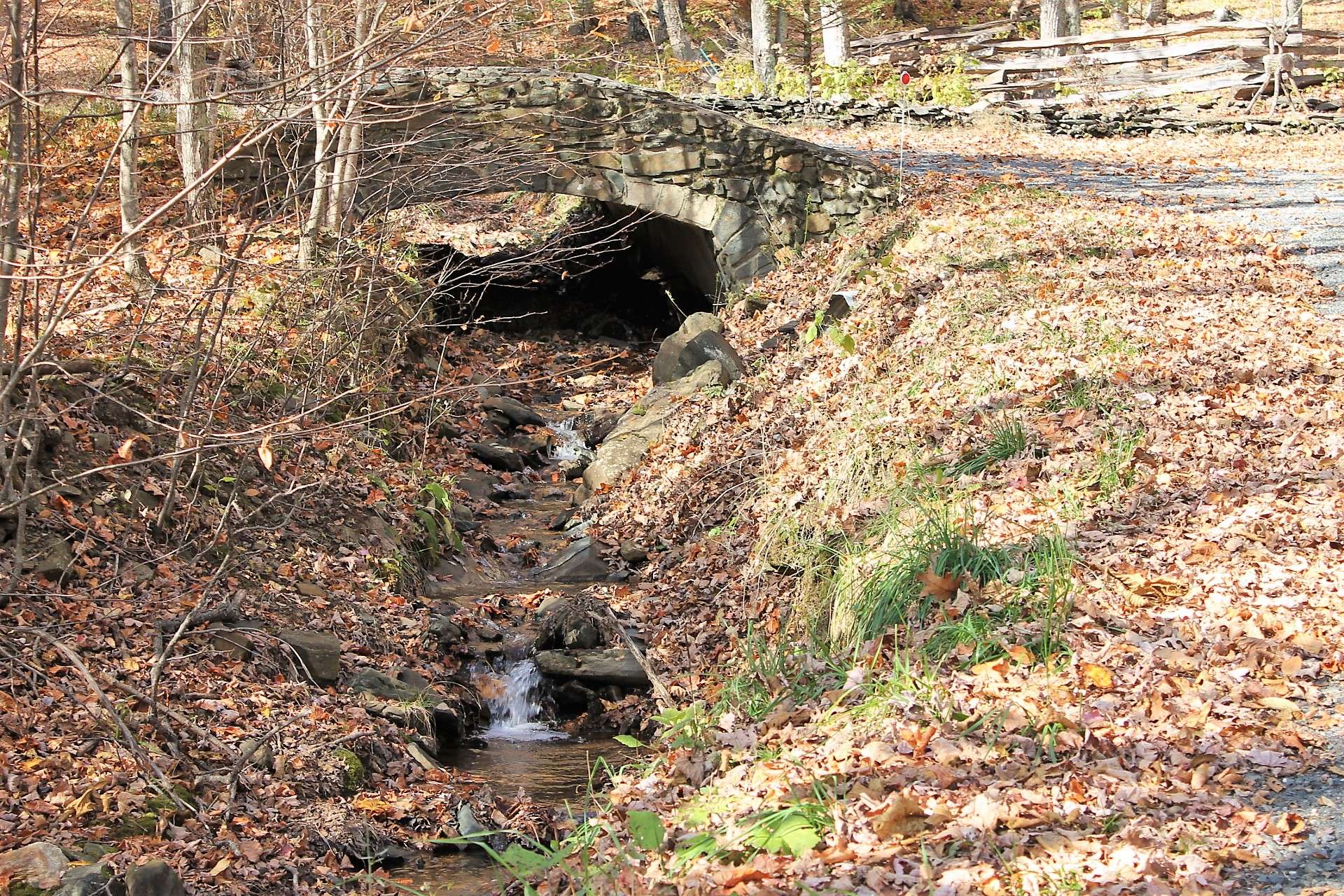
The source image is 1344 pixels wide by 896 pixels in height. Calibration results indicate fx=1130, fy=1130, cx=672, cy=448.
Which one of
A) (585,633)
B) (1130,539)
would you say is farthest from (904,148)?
(1130,539)

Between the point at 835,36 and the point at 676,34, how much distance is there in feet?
11.3

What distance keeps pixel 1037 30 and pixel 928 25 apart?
3.06 metres

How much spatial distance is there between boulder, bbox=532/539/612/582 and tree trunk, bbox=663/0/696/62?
52.9 ft

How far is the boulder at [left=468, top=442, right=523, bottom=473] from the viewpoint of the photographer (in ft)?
38.3

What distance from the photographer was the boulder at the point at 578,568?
8.98 m

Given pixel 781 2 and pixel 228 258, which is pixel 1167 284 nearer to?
pixel 228 258

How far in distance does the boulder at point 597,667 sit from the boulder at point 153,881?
333 cm

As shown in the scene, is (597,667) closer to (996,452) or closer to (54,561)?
(996,452)

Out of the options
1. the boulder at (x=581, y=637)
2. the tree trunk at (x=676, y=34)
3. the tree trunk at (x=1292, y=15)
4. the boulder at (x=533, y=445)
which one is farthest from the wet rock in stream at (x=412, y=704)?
the tree trunk at (x=676, y=34)

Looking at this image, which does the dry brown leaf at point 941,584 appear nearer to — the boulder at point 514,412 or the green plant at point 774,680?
the green plant at point 774,680

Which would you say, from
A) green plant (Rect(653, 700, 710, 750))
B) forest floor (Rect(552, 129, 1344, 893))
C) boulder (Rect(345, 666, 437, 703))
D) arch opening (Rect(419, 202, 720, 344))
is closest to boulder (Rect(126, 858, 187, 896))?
forest floor (Rect(552, 129, 1344, 893))

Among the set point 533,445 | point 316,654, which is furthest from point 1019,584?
point 533,445

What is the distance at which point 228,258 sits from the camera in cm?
456

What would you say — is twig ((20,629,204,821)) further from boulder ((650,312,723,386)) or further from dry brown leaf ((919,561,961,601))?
boulder ((650,312,723,386))
